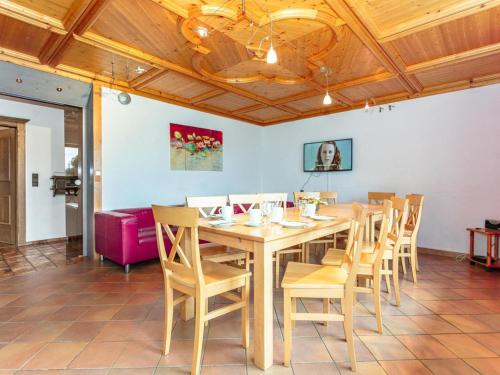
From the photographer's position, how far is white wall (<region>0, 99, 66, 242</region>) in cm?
460

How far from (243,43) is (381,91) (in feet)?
8.41

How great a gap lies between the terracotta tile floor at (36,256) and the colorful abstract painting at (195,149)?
6.60 ft

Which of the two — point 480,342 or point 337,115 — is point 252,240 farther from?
point 337,115

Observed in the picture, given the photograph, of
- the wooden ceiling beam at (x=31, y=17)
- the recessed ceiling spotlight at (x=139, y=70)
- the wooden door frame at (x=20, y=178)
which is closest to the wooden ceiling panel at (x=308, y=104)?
the recessed ceiling spotlight at (x=139, y=70)

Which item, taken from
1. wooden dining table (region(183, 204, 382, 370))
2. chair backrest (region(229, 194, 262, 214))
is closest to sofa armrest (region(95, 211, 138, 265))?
chair backrest (region(229, 194, 262, 214))

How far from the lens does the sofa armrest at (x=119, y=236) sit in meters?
3.15

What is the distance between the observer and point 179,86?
13.3ft

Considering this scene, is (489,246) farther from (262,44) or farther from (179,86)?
(179,86)

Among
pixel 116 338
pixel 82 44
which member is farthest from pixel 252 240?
pixel 82 44

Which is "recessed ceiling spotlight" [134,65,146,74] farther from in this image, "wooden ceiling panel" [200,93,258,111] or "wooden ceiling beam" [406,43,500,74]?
"wooden ceiling beam" [406,43,500,74]

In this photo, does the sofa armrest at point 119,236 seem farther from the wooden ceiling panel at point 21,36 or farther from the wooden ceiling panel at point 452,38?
the wooden ceiling panel at point 452,38

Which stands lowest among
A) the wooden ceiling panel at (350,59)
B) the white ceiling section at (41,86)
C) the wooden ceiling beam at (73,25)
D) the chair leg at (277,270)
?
the chair leg at (277,270)

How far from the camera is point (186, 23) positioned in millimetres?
2311

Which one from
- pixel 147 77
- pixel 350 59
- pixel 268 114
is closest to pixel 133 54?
pixel 147 77
